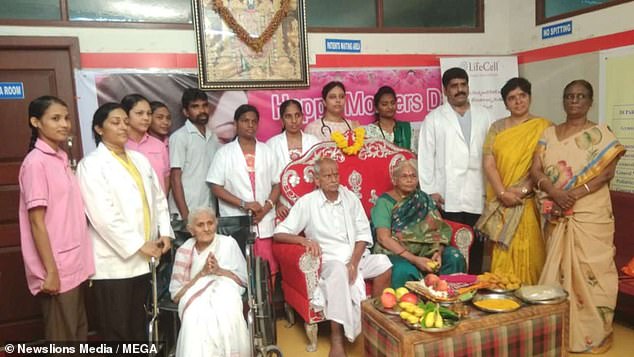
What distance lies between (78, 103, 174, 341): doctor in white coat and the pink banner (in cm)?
154

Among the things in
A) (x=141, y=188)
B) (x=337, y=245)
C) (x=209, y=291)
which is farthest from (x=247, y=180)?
(x=209, y=291)

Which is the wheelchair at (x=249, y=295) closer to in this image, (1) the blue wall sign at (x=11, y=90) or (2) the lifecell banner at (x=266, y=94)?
(2) the lifecell banner at (x=266, y=94)

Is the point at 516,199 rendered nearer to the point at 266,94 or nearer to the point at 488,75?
the point at 488,75

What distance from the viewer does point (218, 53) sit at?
3.95 m

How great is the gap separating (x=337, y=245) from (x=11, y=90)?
251 cm

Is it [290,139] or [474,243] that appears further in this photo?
[474,243]

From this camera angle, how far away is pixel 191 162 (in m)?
3.67

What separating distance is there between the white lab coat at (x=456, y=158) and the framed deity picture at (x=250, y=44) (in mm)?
1211

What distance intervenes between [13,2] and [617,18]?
4438mm

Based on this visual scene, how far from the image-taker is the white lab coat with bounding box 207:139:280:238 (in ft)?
11.7

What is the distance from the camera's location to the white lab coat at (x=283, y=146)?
3725 mm

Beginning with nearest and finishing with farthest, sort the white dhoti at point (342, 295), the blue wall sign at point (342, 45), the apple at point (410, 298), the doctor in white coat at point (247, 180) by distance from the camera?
the apple at point (410, 298)
the white dhoti at point (342, 295)
the doctor in white coat at point (247, 180)
the blue wall sign at point (342, 45)

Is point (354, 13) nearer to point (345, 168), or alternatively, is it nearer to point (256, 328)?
point (345, 168)

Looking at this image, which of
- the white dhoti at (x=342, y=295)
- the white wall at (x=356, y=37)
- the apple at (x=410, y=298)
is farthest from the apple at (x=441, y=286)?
the white wall at (x=356, y=37)
